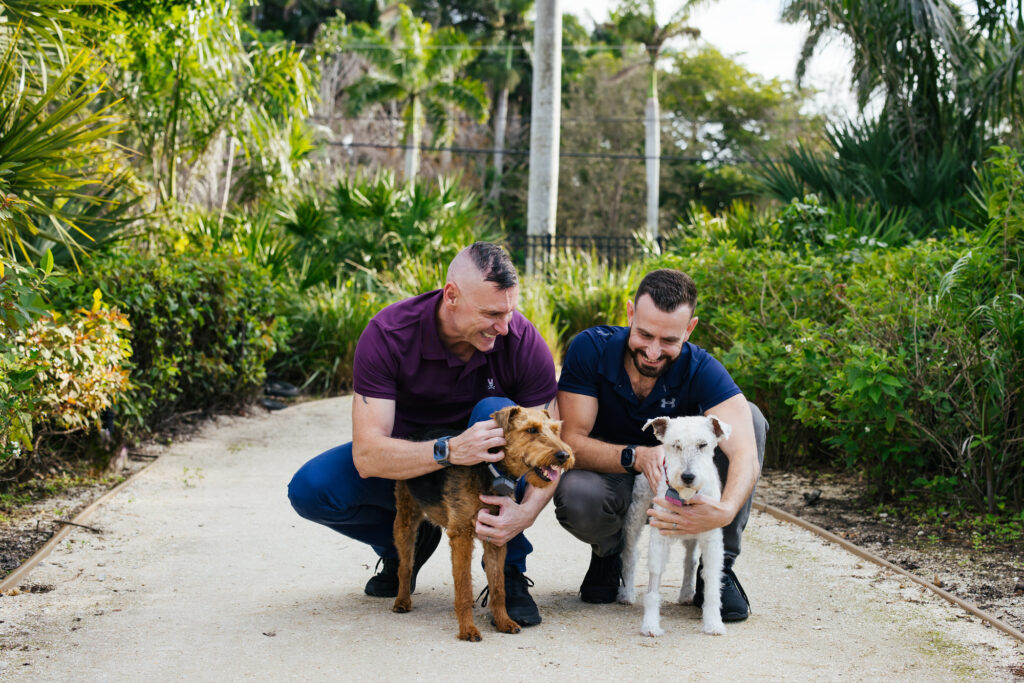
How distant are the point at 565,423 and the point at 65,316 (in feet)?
12.6

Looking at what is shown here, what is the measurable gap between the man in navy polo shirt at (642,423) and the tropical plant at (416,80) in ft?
90.1

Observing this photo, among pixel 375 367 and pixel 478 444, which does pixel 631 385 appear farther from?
pixel 375 367

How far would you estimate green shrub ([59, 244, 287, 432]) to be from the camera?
7551 mm

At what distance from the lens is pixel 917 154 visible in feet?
36.4

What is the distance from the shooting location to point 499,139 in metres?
43.7

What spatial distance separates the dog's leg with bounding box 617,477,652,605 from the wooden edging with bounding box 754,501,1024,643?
1442 mm

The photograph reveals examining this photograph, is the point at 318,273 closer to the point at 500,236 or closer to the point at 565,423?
the point at 500,236

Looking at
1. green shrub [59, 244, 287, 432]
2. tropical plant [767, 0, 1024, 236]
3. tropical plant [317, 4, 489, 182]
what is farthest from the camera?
tropical plant [317, 4, 489, 182]

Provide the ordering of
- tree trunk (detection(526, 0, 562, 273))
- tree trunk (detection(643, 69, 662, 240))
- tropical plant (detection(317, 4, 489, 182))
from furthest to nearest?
tree trunk (detection(643, 69, 662, 240)) < tropical plant (detection(317, 4, 489, 182)) < tree trunk (detection(526, 0, 562, 273))

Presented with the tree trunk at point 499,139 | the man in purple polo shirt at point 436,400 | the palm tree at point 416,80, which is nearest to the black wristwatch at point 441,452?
the man in purple polo shirt at point 436,400

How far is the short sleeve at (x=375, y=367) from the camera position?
3.99m

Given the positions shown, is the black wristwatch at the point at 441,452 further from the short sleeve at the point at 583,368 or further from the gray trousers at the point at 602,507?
the short sleeve at the point at 583,368

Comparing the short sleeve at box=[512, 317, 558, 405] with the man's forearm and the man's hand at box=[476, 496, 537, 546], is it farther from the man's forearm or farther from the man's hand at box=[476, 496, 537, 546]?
the man's forearm

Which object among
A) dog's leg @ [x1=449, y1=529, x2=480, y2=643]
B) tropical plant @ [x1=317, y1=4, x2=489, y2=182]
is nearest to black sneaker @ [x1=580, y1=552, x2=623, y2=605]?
dog's leg @ [x1=449, y1=529, x2=480, y2=643]
